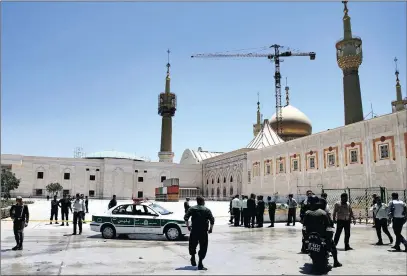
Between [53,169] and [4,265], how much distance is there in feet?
185

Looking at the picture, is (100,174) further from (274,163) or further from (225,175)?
(274,163)

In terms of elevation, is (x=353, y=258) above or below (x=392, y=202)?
below

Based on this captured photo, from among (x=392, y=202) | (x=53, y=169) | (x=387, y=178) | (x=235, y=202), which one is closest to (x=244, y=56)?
(x=53, y=169)

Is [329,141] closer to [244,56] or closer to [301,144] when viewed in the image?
[301,144]

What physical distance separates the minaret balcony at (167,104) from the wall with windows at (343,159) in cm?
3113

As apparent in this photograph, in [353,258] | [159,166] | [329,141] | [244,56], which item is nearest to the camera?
[353,258]

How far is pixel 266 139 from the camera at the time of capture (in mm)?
54250

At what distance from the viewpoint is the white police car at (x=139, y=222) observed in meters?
13.0

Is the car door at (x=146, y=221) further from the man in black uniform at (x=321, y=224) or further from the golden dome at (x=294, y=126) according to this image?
the golden dome at (x=294, y=126)

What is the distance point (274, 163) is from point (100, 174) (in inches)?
1270

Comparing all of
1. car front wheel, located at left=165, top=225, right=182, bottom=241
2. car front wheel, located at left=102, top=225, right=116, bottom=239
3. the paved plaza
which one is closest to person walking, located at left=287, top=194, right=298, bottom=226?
the paved plaza

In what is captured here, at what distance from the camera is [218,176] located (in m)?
63.2

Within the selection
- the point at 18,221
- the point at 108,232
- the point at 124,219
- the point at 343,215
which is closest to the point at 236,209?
the point at 124,219

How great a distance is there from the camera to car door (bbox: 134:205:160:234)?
43.0 ft
